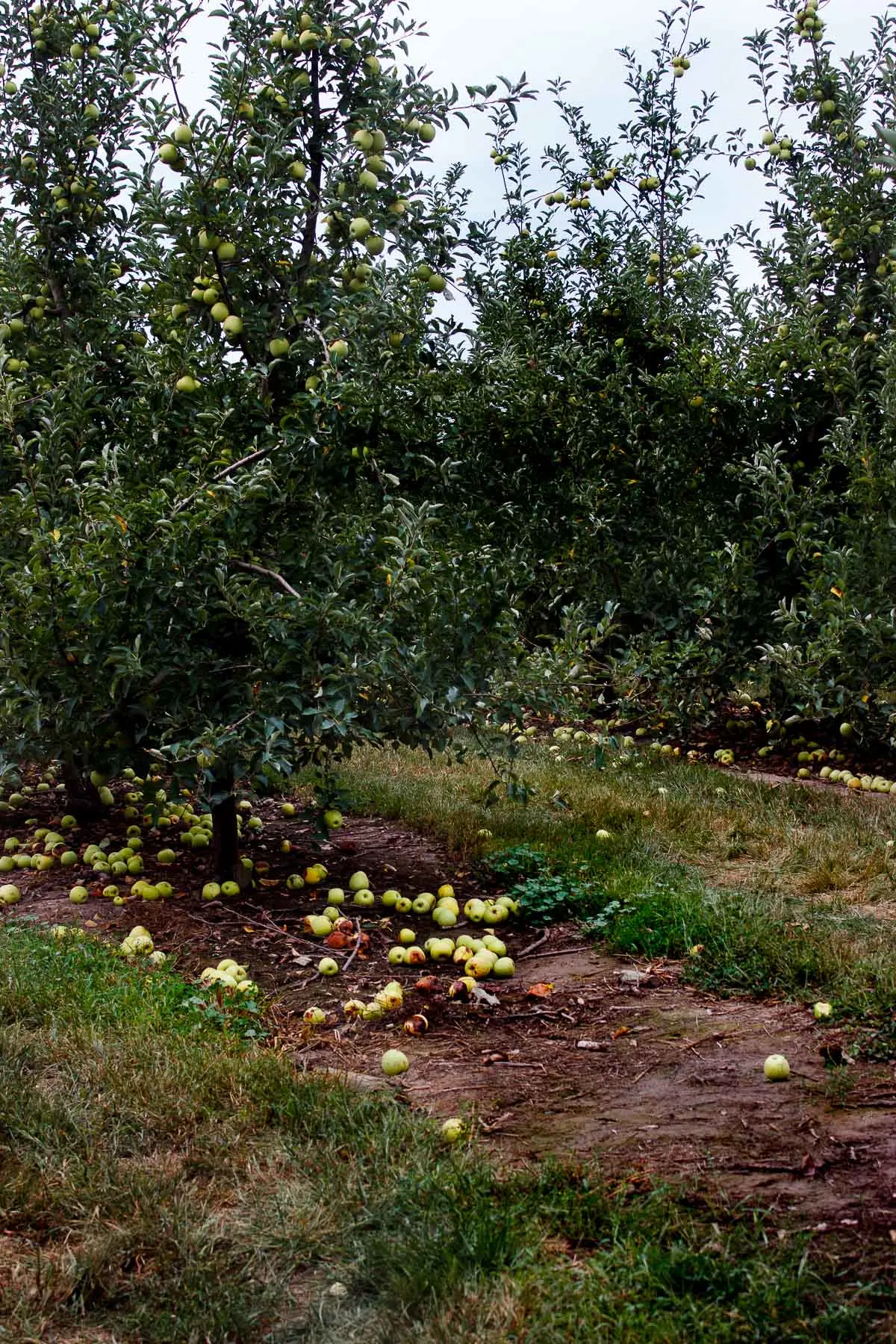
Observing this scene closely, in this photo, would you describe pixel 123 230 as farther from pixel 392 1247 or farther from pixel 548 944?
pixel 392 1247

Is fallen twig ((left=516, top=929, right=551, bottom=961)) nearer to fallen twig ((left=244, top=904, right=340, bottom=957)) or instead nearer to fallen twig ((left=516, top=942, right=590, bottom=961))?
fallen twig ((left=516, top=942, right=590, bottom=961))

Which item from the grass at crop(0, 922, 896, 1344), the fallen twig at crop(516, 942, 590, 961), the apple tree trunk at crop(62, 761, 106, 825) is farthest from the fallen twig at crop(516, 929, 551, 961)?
the apple tree trunk at crop(62, 761, 106, 825)

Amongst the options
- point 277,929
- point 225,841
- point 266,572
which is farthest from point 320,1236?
point 225,841

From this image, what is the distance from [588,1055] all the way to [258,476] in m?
2.51

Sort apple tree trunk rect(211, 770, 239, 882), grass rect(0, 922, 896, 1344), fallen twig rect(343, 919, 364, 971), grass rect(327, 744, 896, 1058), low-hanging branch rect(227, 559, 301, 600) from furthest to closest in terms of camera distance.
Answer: apple tree trunk rect(211, 770, 239, 882) < low-hanging branch rect(227, 559, 301, 600) < fallen twig rect(343, 919, 364, 971) < grass rect(327, 744, 896, 1058) < grass rect(0, 922, 896, 1344)

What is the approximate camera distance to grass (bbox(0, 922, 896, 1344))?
212cm

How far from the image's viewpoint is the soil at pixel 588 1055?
104 inches

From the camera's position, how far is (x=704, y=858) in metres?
5.46

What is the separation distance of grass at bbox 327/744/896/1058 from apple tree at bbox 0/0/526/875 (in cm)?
112

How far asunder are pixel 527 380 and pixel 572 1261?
7.36m

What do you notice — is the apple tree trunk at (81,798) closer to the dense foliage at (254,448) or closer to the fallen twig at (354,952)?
the dense foliage at (254,448)

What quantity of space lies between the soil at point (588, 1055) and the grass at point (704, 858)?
18 centimetres

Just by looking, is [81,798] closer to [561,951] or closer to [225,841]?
[225,841]

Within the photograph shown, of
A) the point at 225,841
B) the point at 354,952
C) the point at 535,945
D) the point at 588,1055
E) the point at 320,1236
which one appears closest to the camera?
the point at 320,1236
